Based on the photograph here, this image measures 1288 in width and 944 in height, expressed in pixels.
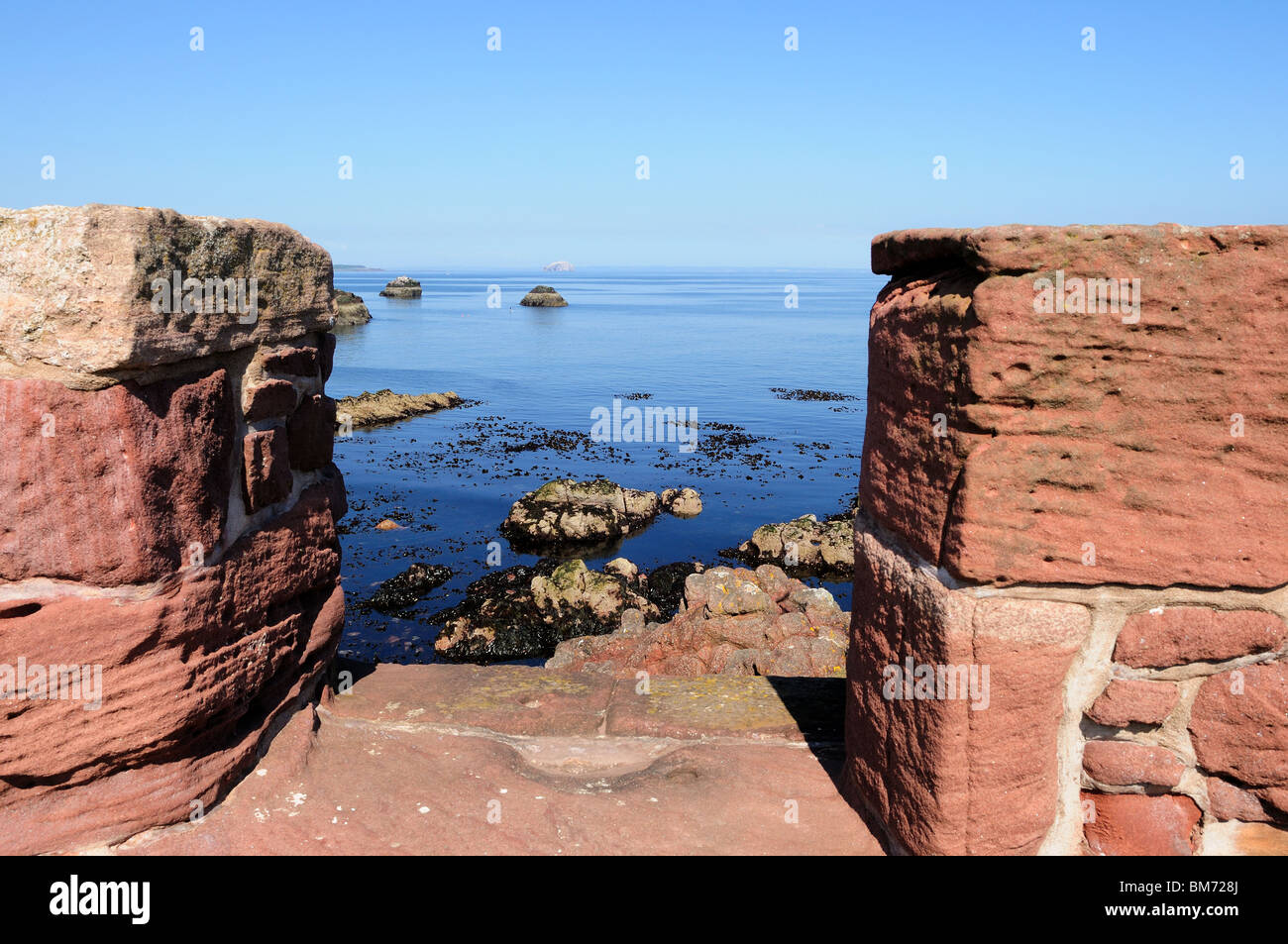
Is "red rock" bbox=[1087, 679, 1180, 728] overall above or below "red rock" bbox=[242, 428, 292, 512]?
below

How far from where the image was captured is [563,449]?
2905 cm

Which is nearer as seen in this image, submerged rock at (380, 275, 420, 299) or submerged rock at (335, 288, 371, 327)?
submerged rock at (335, 288, 371, 327)

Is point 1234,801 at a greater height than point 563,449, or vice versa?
point 1234,801

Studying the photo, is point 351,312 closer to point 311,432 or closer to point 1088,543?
point 311,432

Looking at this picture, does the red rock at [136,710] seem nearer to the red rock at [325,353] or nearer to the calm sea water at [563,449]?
the red rock at [325,353]

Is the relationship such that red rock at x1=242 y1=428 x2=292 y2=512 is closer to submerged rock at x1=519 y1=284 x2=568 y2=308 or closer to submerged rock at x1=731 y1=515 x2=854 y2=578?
submerged rock at x1=731 y1=515 x2=854 y2=578

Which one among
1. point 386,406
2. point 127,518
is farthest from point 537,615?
point 386,406

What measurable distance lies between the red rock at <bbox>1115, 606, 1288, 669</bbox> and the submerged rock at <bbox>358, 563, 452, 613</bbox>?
14.5 m

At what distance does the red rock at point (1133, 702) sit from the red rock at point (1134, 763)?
9 centimetres

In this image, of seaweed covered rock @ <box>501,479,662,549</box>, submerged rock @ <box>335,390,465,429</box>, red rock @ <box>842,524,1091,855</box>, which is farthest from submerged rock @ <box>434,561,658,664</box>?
submerged rock @ <box>335,390,465,429</box>

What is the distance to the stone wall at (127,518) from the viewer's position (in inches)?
86.9

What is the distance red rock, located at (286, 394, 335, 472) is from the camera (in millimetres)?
3240

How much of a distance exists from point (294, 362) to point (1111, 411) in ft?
8.85

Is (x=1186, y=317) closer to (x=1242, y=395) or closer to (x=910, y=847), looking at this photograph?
(x=1242, y=395)
